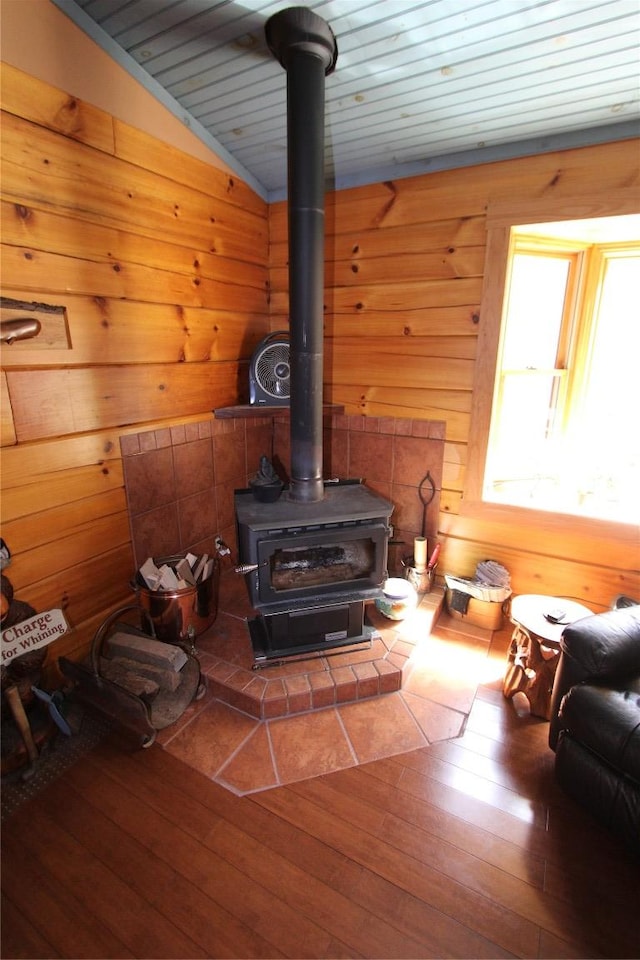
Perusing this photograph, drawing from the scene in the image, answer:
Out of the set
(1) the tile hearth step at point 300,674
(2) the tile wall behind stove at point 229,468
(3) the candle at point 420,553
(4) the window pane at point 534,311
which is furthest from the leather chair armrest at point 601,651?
(4) the window pane at point 534,311

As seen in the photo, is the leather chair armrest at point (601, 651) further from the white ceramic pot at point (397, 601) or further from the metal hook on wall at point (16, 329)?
the metal hook on wall at point (16, 329)

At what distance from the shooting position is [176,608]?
192cm

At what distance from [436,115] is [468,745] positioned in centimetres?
254

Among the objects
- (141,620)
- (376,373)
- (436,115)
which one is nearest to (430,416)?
(376,373)

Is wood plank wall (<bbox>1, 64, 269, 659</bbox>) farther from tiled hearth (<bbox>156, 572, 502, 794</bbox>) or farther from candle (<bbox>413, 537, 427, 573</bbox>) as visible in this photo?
candle (<bbox>413, 537, 427, 573</bbox>)

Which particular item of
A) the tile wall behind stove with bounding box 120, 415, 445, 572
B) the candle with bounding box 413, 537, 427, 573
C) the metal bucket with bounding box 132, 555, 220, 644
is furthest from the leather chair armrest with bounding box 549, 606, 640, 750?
the metal bucket with bounding box 132, 555, 220, 644

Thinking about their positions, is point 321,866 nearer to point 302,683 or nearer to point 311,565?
point 302,683

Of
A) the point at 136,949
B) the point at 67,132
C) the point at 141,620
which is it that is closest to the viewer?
the point at 136,949

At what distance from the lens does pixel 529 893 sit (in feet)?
4.02

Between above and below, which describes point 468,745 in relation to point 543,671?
below

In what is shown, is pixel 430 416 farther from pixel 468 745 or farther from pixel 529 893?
pixel 529 893

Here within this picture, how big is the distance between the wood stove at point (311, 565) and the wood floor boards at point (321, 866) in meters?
0.55

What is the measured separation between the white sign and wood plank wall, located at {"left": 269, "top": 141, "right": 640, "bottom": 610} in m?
1.78

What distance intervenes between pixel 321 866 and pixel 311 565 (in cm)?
102
